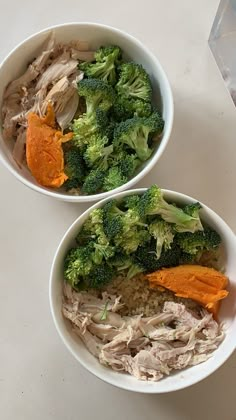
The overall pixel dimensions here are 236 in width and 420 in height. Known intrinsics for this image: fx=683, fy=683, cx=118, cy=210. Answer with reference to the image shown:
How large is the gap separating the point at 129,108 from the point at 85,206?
0.20 meters

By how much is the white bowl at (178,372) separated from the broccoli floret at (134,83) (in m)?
0.19

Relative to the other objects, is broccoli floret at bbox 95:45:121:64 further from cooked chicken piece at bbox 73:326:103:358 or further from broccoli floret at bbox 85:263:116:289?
cooked chicken piece at bbox 73:326:103:358

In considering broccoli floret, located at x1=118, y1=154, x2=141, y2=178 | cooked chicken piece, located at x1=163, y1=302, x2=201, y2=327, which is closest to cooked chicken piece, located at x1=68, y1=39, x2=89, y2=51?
broccoli floret, located at x1=118, y1=154, x2=141, y2=178

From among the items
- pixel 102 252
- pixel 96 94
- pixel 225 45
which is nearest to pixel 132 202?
pixel 102 252

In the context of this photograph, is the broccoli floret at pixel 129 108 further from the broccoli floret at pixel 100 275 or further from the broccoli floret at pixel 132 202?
the broccoli floret at pixel 100 275

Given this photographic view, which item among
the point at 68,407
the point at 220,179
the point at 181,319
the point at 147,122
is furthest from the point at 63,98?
the point at 68,407

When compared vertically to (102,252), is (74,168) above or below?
above

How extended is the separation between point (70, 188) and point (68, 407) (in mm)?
399

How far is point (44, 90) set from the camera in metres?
1.24

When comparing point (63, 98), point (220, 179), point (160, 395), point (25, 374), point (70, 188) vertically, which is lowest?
point (160, 395)

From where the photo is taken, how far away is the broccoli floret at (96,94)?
3.97ft

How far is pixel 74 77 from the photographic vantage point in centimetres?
125

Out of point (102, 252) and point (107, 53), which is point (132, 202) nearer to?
point (102, 252)

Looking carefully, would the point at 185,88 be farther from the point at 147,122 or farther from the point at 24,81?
the point at 24,81
